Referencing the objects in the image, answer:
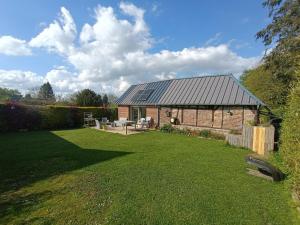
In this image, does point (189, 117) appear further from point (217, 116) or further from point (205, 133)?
point (217, 116)

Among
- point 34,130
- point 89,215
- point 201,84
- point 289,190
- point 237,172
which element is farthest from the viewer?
point 34,130

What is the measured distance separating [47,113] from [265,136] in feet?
57.5

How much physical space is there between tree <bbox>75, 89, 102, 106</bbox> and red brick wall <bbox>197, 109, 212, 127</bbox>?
61.6 feet

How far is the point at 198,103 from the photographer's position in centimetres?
1431

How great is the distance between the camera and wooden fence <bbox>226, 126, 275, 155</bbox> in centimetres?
895

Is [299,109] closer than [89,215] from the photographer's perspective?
Result: No

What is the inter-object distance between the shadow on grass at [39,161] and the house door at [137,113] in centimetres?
1015

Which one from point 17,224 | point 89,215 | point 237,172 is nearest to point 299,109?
point 237,172

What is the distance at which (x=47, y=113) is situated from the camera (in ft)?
59.7

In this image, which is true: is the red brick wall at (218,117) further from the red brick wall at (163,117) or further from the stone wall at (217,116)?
the red brick wall at (163,117)

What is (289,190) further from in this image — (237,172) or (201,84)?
(201,84)

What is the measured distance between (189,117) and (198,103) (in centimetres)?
145

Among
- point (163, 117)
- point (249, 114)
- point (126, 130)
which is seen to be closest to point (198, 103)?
point (249, 114)

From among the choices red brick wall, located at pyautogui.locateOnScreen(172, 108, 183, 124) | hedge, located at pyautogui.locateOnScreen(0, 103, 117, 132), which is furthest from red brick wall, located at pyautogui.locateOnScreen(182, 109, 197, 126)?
hedge, located at pyautogui.locateOnScreen(0, 103, 117, 132)
